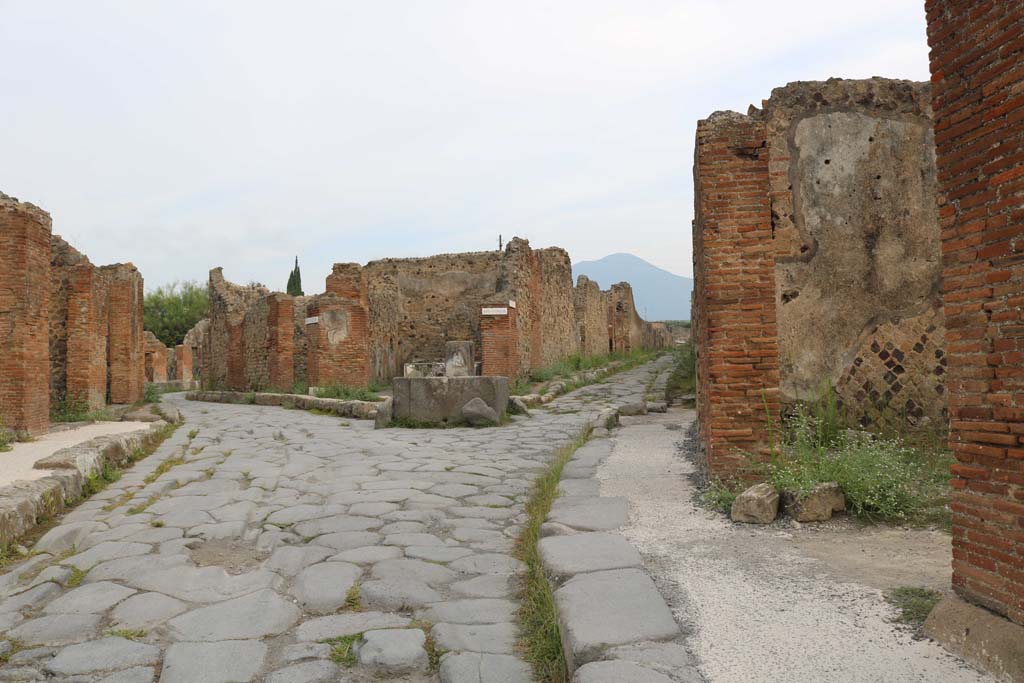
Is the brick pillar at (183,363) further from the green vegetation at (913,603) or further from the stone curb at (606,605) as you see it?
the green vegetation at (913,603)

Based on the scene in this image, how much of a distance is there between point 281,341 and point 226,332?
3.44m

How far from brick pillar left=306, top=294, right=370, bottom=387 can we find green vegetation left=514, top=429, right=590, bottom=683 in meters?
11.3

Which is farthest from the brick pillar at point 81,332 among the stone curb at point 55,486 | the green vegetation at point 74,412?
the stone curb at point 55,486

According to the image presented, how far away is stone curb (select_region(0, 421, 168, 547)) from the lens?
12.7 feet

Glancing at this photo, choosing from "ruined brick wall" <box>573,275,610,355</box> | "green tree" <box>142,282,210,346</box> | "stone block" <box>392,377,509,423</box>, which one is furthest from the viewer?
"green tree" <box>142,282,210,346</box>

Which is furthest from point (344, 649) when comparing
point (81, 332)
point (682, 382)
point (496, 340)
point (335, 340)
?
point (335, 340)

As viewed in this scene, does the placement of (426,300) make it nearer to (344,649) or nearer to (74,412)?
(74,412)

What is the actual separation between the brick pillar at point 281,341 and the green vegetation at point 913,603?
1482 cm

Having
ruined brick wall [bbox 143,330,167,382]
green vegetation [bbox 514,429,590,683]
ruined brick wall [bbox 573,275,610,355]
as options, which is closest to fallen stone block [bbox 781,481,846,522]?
green vegetation [bbox 514,429,590,683]

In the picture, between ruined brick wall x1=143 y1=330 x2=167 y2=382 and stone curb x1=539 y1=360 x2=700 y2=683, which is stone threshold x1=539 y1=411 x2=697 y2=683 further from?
ruined brick wall x1=143 y1=330 x2=167 y2=382

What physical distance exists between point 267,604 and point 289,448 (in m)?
4.88

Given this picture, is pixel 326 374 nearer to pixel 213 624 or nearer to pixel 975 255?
pixel 213 624

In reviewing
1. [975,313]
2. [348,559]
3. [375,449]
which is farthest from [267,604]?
[375,449]

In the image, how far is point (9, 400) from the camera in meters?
7.91
